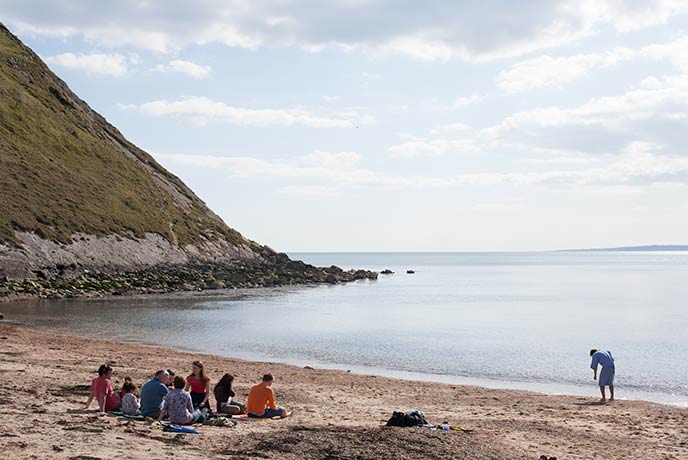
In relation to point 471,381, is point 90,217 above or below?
above

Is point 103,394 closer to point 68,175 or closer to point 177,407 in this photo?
point 177,407

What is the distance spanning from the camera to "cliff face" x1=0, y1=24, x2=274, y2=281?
81.6 m

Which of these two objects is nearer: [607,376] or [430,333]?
[607,376]

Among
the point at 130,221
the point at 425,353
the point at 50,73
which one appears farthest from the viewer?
the point at 50,73

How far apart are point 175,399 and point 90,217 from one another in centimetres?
8441

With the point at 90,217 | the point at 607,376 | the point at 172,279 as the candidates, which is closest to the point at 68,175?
the point at 90,217

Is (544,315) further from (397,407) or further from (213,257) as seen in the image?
(213,257)

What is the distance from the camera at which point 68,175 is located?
349 ft

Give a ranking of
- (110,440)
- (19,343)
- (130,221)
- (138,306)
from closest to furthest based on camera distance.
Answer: (110,440), (19,343), (138,306), (130,221)

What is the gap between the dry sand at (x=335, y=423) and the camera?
14109mm

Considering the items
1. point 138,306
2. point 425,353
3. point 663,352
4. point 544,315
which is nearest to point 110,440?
point 425,353

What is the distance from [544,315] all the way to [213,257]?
62.0 metres

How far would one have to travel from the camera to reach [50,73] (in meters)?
139

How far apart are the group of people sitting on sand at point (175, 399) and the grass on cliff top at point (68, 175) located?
A: 65793 mm
